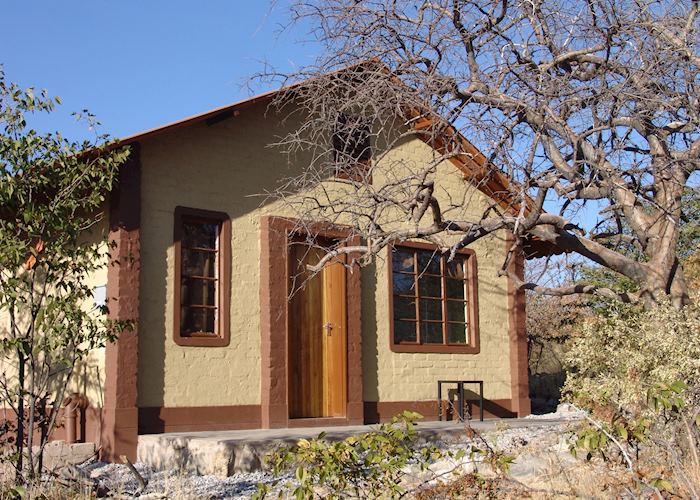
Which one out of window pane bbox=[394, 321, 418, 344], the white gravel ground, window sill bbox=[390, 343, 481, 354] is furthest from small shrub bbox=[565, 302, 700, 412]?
window pane bbox=[394, 321, 418, 344]

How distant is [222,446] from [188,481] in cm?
69

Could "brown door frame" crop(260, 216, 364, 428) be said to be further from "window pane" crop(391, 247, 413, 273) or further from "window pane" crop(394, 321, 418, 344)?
"window pane" crop(391, 247, 413, 273)

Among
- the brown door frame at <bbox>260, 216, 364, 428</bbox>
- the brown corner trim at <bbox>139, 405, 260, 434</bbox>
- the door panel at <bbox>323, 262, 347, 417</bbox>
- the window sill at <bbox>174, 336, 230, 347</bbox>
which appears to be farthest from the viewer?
the door panel at <bbox>323, 262, 347, 417</bbox>

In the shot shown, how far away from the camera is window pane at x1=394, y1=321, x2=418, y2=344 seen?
12.2 meters

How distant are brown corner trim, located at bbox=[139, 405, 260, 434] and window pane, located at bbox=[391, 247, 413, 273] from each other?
3.05m

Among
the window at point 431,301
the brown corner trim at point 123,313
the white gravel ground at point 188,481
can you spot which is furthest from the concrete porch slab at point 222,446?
the window at point 431,301

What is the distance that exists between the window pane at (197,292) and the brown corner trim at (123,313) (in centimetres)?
69

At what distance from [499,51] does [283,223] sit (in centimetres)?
337

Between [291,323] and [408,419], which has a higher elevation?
[291,323]

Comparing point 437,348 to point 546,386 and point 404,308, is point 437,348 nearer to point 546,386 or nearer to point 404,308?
point 404,308

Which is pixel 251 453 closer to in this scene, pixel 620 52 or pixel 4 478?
pixel 4 478

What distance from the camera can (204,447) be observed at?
8.47m

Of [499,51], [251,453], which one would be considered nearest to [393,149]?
[499,51]

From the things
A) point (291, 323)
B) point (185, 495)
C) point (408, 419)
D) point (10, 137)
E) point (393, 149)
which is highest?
point (393, 149)
